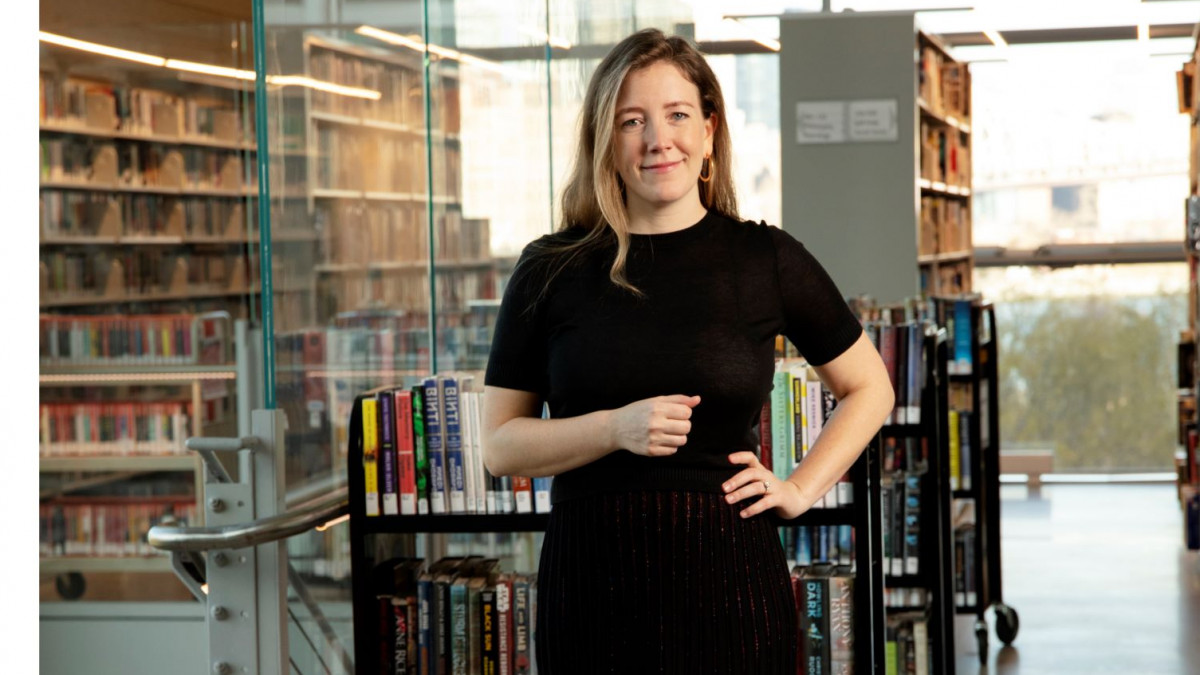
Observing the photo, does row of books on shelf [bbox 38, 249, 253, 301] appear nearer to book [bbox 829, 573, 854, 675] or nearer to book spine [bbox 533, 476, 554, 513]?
book spine [bbox 533, 476, 554, 513]

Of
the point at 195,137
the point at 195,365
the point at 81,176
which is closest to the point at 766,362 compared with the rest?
the point at 195,365

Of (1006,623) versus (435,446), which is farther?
(1006,623)

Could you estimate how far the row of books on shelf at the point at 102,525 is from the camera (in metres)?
5.08

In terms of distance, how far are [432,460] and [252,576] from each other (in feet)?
1.35

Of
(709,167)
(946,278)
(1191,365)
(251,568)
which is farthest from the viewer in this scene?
(946,278)

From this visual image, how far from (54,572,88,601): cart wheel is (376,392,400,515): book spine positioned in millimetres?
2941

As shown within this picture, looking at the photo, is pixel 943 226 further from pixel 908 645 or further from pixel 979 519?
pixel 908 645

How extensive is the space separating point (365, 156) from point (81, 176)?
367 centimetres

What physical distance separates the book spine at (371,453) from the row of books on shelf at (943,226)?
543 centimetres

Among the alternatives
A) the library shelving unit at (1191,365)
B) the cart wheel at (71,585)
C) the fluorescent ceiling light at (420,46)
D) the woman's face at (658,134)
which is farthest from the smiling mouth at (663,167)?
the library shelving unit at (1191,365)

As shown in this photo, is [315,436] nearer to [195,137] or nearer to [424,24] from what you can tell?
[424,24]

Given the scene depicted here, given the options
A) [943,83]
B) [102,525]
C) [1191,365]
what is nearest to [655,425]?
[102,525]

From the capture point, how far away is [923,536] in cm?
348

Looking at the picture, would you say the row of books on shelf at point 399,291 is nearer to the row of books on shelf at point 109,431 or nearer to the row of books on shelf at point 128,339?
the row of books on shelf at point 109,431
